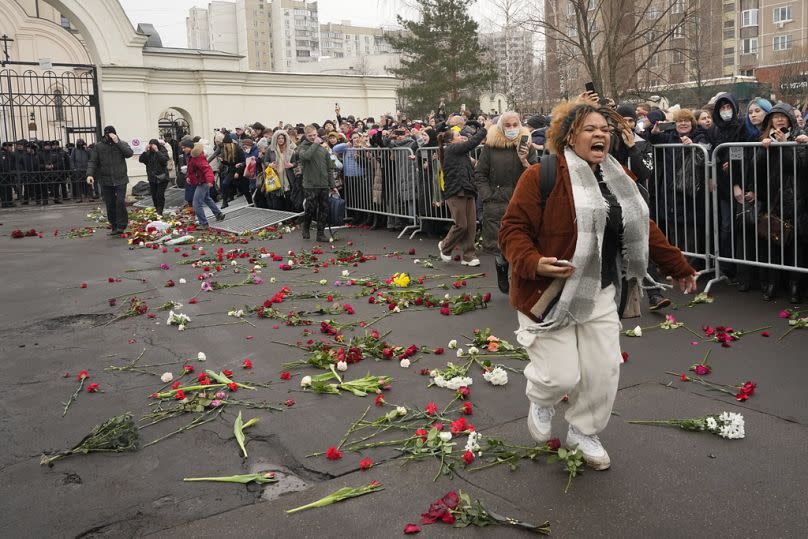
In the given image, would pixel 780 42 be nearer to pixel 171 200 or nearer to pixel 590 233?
pixel 171 200

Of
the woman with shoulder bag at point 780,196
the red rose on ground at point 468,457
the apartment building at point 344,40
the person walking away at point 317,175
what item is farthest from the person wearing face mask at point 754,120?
the apartment building at point 344,40

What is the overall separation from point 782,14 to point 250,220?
7031cm

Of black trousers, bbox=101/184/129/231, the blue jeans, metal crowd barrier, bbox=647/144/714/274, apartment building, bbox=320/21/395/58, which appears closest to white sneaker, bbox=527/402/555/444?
metal crowd barrier, bbox=647/144/714/274

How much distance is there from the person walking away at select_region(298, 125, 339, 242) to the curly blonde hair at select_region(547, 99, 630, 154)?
34.7 ft

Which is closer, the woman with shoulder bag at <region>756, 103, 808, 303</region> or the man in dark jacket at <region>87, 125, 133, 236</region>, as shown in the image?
the woman with shoulder bag at <region>756, 103, 808, 303</region>

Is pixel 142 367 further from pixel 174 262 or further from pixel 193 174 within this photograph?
pixel 193 174

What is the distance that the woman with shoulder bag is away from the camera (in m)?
7.79

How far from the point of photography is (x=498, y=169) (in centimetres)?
958

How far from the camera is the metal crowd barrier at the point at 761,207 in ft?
25.6

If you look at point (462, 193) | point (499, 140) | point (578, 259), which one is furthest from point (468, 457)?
point (462, 193)

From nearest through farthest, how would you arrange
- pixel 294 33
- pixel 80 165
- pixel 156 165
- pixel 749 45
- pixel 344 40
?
pixel 156 165, pixel 80 165, pixel 749 45, pixel 294 33, pixel 344 40

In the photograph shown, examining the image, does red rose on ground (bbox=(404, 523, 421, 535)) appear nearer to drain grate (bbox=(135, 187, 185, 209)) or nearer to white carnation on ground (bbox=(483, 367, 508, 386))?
white carnation on ground (bbox=(483, 367, 508, 386))

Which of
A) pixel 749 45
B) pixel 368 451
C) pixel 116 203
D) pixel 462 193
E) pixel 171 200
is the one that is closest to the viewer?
pixel 368 451

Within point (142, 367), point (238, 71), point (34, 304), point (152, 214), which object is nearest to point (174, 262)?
point (34, 304)
